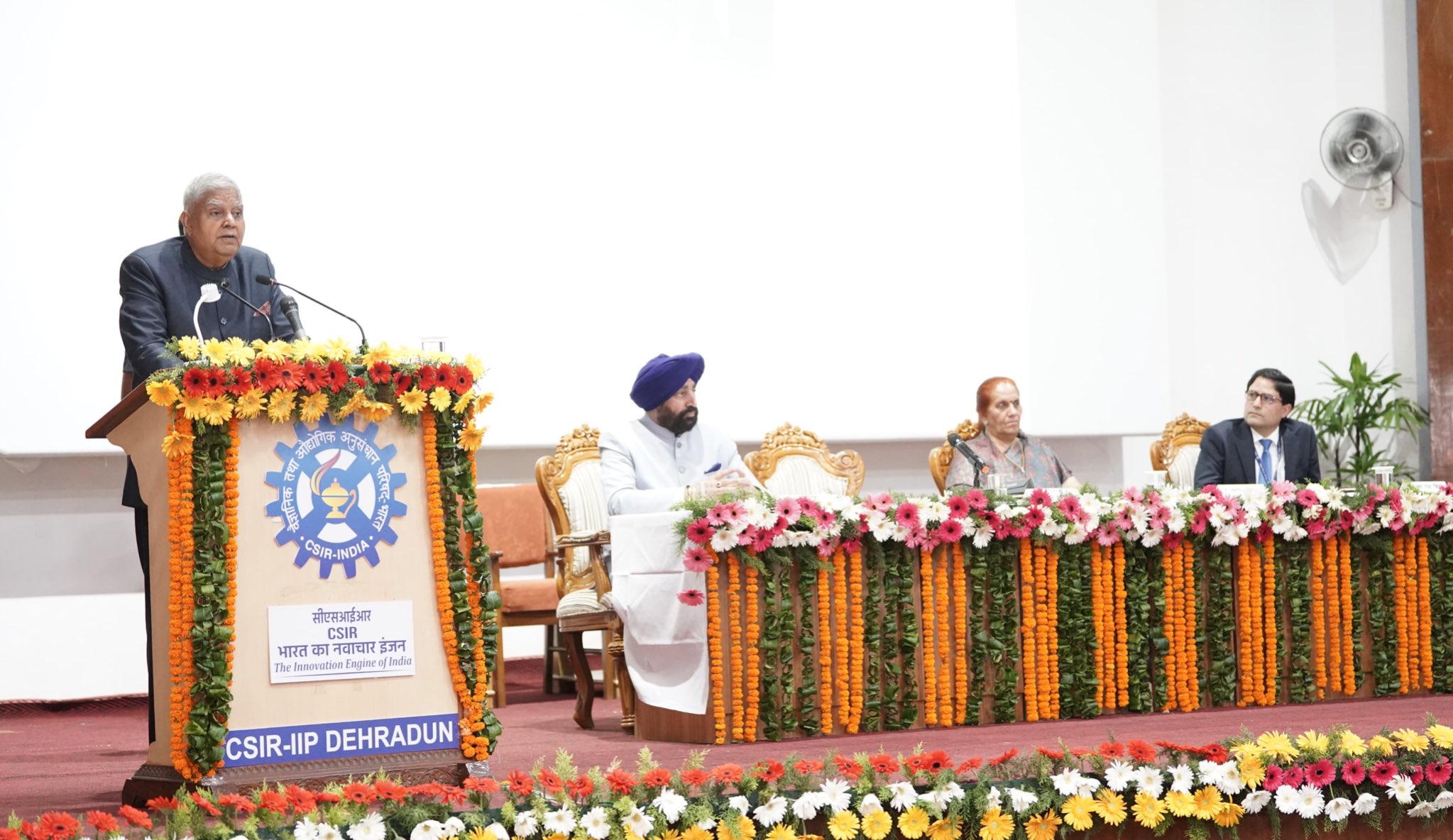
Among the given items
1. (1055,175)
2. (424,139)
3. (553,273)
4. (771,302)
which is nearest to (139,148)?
(424,139)

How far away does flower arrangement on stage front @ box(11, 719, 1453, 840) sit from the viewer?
8.68 ft

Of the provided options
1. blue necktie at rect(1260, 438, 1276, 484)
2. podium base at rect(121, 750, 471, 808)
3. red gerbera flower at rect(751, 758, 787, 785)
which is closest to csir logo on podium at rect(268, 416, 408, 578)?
podium base at rect(121, 750, 471, 808)

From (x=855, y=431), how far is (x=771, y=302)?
2.42ft

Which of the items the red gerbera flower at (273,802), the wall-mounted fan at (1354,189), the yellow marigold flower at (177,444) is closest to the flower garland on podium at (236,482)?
the yellow marigold flower at (177,444)

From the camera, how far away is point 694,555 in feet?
14.0

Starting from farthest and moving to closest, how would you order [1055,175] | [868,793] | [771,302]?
[1055,175]
[771,302]
[868,793]

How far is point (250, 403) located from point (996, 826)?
67.2 inches

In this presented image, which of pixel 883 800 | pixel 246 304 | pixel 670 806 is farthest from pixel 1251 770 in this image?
pixel 246 304

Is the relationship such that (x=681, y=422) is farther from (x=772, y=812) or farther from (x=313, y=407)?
(x=772, y=812)

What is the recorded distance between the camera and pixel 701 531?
424 cm

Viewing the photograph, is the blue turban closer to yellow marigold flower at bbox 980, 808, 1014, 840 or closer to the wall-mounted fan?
yellow marigold flower at bbox 980, 808, 1014, 840

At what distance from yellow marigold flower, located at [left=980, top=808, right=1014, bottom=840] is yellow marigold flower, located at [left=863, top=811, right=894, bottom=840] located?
204mm

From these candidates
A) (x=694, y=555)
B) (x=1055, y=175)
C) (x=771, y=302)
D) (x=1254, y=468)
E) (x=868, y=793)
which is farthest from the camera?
(x=1055, y=175)

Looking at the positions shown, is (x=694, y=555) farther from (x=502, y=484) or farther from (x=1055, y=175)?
(x=1055, y=175)
